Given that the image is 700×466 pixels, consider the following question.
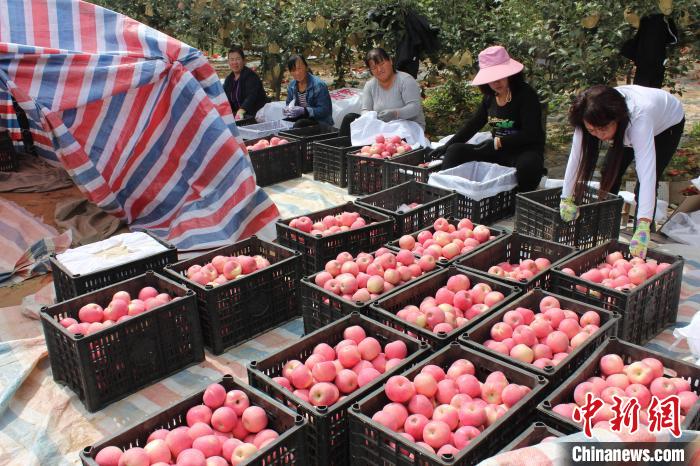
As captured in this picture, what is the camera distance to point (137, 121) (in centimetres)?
463

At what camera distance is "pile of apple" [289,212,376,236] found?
394 centimetres

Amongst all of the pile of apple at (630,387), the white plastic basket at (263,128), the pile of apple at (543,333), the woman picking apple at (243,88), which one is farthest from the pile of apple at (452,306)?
the woman picking apple at (243,88)

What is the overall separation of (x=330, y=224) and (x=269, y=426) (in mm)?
1896

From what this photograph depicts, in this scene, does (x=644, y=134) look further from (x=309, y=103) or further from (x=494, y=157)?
(x=309, y=103)

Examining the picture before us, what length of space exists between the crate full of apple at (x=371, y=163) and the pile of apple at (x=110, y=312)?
2680mm

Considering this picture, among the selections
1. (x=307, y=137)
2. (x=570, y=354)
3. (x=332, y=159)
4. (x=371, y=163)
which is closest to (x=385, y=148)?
(x=371, y=163)

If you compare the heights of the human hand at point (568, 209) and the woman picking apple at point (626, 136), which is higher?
the woman picking apple at point (626, 136)

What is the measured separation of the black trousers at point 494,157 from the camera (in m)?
4.92

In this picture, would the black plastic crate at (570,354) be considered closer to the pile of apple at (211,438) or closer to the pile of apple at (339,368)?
the pile of apple at (339,368)

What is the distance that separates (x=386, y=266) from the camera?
3.32 metres

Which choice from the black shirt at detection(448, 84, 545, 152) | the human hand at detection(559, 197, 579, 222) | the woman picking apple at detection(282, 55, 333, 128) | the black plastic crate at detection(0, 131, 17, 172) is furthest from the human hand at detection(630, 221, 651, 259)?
the black plastic crate at detection(0, 131, 17, 172)

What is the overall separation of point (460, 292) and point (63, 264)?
2113mm

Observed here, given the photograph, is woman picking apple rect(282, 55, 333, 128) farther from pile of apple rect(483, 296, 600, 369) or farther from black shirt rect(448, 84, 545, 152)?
pile of apple rect(483, 296, 600, 369)

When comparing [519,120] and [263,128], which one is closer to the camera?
[519,120]
